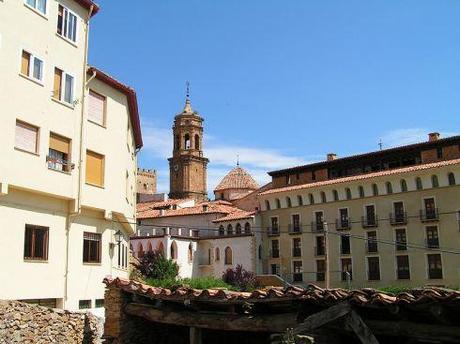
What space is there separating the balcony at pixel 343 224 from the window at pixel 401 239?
4894 mm

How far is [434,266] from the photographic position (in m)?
49.0

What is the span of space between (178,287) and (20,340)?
16.1 feet

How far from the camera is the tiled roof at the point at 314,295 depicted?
8078 millimetres

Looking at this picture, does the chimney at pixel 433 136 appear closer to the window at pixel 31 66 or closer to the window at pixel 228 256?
the window at pixel 228 256

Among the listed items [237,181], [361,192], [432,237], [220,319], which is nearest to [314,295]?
[220,319]

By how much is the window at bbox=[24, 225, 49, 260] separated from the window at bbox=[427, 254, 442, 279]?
39.4 metres

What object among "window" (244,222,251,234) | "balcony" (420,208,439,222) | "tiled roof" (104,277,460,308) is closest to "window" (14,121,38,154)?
"tiled roof" (104,277,460,308)

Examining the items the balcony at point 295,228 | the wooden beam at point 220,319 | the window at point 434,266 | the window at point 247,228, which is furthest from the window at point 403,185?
the wooden beam at point 220,319

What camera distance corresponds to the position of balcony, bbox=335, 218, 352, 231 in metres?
55.2

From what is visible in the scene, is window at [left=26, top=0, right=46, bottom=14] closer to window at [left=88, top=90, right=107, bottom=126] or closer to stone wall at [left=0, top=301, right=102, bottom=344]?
window at [left=88, top=90, right=107, bottom=126]

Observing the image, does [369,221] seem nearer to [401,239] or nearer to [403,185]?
[401,239]

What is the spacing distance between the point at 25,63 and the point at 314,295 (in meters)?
12.7

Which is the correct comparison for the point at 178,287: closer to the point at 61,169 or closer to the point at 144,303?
the point at 144,303

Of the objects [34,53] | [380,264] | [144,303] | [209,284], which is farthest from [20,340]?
[380,264]
